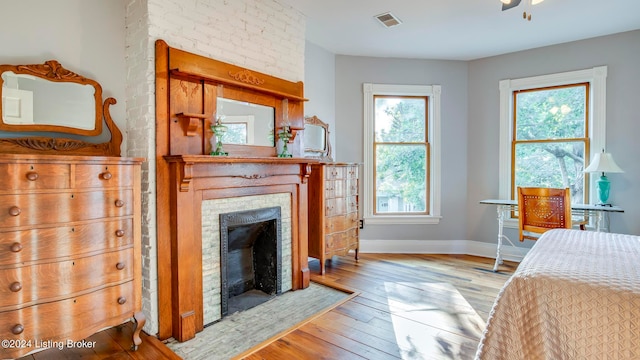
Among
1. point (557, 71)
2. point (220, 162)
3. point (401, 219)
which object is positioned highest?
point (557, 71)

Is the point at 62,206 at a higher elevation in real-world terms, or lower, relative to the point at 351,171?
lower

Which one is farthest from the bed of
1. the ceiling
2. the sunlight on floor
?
the ceiling

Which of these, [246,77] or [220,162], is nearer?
[220,162]

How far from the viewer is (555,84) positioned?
397 centimetres

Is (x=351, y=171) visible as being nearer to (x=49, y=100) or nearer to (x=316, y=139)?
(x=316, y=139)

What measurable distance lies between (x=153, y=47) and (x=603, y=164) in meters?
4.36

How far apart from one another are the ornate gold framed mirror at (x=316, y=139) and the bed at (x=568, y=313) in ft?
9.09

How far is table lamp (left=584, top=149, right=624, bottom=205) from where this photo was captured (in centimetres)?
341

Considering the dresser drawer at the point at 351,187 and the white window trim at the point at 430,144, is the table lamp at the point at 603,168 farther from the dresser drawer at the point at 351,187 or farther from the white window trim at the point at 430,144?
the dresser drawer at the point at 351,187

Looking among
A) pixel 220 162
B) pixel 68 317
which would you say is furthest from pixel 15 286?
pixel 220 162

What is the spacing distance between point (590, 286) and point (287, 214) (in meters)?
2.30

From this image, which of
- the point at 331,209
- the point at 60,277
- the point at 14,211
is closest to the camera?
the point at 14,211

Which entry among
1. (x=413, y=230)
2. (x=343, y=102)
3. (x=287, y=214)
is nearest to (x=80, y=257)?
(x=287, y=214)

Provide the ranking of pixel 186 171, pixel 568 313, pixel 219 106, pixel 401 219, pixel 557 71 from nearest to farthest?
pixel 568 313
pixel 186 171
pixel 219 106
pixel 557 71
pixel 401 219
